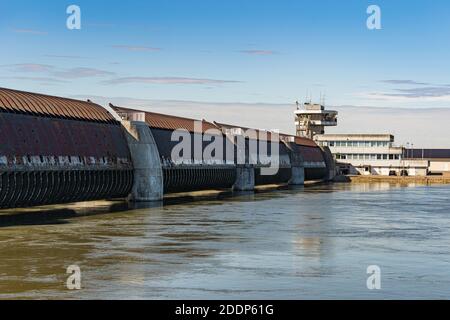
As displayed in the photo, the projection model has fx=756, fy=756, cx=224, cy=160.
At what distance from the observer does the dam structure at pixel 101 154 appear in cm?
6153

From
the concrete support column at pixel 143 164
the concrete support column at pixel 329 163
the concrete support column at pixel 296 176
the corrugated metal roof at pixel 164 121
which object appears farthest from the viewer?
the concrete support column at pixel 329 163

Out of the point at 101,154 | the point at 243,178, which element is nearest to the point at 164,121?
the point at 243,178

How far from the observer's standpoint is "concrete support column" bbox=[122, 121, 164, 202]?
81062 mm

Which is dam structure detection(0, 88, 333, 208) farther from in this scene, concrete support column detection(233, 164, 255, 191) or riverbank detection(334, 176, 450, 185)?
riverbank detection(334, 176, 450, 185)

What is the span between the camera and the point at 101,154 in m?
75.1

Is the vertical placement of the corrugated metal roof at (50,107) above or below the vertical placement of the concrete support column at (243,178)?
above

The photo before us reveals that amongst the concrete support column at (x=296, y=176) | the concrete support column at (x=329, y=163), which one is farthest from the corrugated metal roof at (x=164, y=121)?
the concrete support column at (x=329, y=163)

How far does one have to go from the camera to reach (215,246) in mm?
42250

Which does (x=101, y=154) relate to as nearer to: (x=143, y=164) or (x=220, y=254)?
(x=143, y=164)

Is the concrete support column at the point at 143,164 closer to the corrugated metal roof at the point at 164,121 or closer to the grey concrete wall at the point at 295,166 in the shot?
the corrugated metal roof at the point at 164,121

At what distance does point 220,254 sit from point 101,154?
3875cm

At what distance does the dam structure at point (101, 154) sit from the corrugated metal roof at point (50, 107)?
0.12 metres

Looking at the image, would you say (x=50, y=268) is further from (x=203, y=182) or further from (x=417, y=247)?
(x=203, y=182)

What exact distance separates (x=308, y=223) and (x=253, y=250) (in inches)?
739
